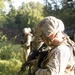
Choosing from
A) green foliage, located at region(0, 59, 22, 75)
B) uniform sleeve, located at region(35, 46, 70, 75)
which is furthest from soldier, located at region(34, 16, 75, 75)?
green foliage, located at region(0, 59, 22, 75)

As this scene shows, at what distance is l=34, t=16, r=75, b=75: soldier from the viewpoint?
2.34m

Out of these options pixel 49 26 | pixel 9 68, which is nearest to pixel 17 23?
pixel 9 68

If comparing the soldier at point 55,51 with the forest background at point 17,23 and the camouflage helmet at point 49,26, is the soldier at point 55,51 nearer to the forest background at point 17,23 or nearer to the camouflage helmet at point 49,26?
the camouflage helmet at point 49,26

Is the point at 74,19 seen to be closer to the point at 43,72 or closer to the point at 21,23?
the point at 21,23

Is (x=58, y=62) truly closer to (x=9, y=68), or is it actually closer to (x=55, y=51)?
(x=55, y=51)

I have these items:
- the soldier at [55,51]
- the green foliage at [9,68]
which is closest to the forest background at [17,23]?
the green foliage at [9,68]

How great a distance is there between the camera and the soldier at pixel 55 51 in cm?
234

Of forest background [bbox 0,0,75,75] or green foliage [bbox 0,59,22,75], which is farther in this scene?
forest background [bbox 0,0,75,75]

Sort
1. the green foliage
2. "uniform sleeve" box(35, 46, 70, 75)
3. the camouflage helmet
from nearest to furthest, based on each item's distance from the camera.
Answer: "uniform sleeve" box(35, 46, 70, 75) → the camouflage helmet → the green foliage

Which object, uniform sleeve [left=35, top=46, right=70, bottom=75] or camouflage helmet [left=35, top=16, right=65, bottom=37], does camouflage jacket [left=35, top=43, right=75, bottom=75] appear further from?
camouflage helmet [left=35, top=16, right=65, bottom=37]

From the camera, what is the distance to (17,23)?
74.2 m

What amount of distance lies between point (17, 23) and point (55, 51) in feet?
236

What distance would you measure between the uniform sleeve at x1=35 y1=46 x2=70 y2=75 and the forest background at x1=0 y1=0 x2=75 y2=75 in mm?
8712

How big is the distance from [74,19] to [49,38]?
143 ft
